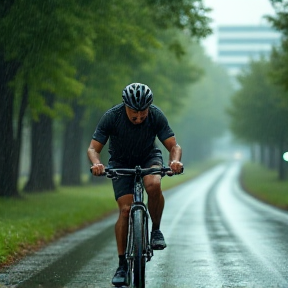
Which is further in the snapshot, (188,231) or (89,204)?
(89,204)

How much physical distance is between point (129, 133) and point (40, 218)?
905cm

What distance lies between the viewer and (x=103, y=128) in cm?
689

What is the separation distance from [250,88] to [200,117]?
107 ft

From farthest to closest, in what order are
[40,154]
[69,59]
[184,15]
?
1. [40,154]
2. [184,15]
3. [69,59]

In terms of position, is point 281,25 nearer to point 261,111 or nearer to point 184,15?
point 184,15

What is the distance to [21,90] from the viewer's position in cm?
1973

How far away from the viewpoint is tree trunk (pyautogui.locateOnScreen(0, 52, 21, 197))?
60.9 ft

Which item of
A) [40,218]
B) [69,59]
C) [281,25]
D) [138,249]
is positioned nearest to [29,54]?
[69,59]

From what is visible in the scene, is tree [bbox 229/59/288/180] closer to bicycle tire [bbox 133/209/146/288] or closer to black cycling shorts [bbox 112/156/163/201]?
black cycling shorts [bbox 112/156/163/201]

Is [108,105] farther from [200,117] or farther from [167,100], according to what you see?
[200,117]

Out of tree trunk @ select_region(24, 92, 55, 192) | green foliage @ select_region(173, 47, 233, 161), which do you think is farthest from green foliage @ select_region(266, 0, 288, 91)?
green foliage @ select_region(173, 47, 233, 161)

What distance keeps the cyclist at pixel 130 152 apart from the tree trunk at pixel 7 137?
38.8ft

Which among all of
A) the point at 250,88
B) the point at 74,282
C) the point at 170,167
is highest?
the point at 250,88

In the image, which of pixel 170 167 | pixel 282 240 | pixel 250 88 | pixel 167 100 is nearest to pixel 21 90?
pixel 282 240
